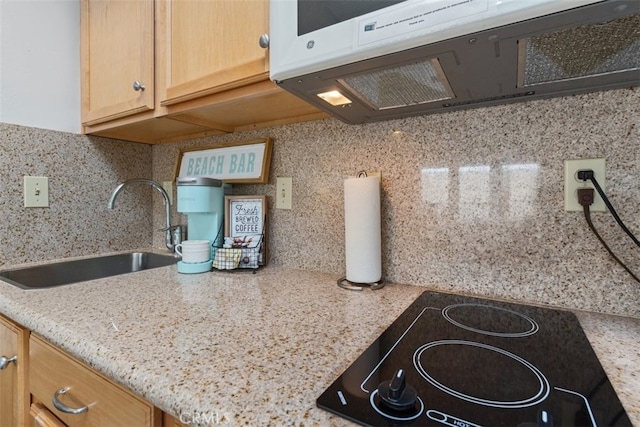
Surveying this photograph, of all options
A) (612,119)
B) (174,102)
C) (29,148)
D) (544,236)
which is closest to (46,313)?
(174,102)

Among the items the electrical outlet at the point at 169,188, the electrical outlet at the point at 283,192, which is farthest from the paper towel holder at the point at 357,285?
the electrical outlet at the point at 169,188

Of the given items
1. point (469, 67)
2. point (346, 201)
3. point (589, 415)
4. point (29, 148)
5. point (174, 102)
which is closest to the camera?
point (589, 415)

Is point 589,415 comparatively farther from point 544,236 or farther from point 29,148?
point 29,148

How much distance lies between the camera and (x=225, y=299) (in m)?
0.75

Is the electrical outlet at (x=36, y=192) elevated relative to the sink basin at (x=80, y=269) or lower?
elevated

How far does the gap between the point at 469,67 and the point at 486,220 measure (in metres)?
0.39

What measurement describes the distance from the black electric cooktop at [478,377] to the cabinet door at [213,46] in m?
0.68

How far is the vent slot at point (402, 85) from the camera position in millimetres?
606

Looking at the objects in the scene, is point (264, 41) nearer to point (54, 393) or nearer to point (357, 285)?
Answer: point (357, 285)

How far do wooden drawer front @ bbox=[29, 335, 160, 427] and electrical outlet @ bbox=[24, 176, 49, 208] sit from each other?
689 mm

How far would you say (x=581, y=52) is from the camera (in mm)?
525

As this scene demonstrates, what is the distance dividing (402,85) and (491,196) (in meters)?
0.36

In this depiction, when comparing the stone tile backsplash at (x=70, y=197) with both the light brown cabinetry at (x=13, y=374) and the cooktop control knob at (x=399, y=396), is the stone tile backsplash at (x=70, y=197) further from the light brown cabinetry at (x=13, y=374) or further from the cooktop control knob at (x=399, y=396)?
the cooktop control knob at (x=399, y=396)

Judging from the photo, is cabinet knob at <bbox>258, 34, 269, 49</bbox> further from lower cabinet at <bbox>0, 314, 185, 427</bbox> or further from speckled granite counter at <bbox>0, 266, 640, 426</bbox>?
lower cabinet at <bbox>0, 314, 185, 427</bbox>
